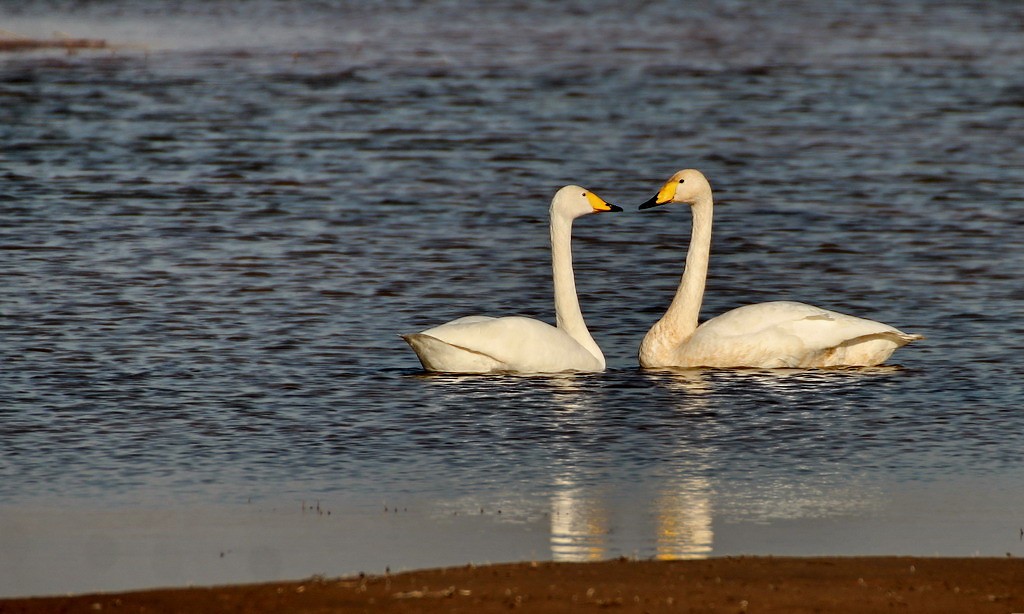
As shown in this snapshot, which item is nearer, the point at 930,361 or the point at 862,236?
the point at 930,361

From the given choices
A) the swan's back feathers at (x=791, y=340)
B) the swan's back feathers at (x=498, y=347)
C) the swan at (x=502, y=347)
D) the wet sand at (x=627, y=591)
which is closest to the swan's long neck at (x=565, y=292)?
the swan at (x=502, y=347)

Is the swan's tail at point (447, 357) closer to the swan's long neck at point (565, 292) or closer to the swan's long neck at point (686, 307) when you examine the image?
the swan's long neck at point (565, 292)

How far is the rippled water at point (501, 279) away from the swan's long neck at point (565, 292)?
315 millimetres

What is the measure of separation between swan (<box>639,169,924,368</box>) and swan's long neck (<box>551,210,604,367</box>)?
1.31 feet

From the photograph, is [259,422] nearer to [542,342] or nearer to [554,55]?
[542,342]

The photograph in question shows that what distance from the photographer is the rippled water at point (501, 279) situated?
7.99m

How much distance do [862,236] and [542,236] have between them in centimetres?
274

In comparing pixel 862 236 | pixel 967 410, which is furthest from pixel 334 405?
pixel 862 236

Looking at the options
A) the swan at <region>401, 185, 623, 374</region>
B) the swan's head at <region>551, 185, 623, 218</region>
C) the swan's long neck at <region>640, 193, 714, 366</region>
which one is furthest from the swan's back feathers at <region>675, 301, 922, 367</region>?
the swan's head at <region>551, 185, 623, 218</region>

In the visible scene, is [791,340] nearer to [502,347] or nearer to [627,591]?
[502,347]

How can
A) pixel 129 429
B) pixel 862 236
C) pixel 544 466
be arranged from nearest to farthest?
1. pixel 544 466
2. pixel 129 429
3. pixel 862 236

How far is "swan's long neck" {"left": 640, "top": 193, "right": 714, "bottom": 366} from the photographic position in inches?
447

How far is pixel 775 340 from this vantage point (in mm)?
11125

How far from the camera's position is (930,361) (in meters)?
11.1
